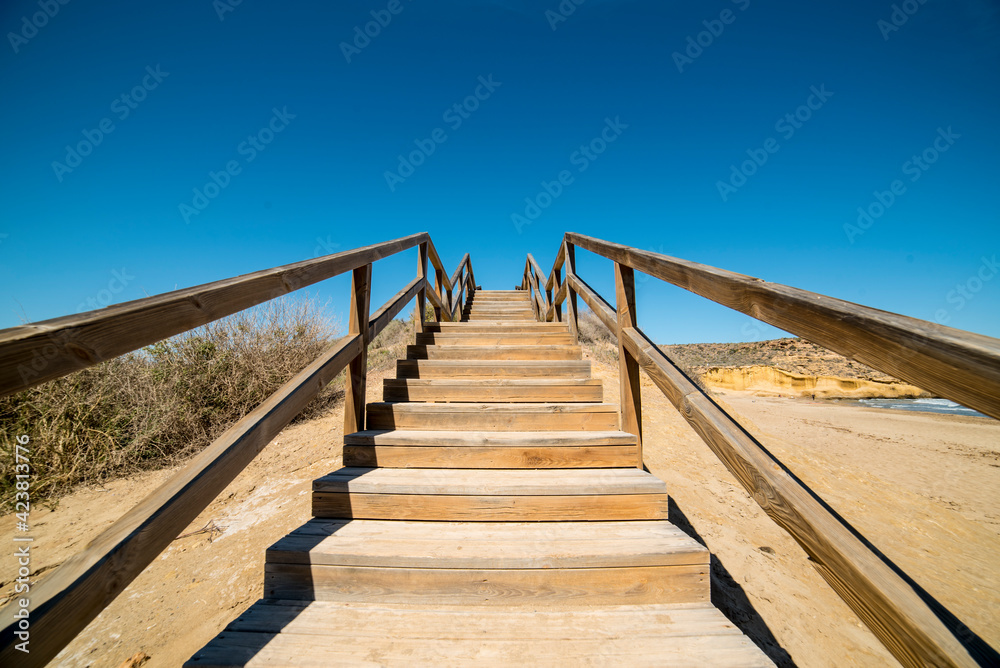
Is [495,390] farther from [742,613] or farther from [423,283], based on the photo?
[742,613]

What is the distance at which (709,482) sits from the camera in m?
4.03

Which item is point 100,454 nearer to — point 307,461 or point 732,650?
point 307,461

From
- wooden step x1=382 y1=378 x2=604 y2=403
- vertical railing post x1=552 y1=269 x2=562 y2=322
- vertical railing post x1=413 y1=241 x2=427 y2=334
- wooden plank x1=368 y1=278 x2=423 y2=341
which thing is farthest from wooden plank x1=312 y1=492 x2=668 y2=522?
vertical railing post x1=552 y1=269 x2=562 y2=322

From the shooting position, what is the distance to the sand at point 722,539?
2.24 metres

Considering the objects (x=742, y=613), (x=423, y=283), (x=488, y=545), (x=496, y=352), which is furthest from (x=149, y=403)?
(x=742, y=613)

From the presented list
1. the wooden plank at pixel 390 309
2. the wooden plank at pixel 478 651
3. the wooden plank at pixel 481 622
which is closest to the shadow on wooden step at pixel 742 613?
the wooden plank at pixel 481 622

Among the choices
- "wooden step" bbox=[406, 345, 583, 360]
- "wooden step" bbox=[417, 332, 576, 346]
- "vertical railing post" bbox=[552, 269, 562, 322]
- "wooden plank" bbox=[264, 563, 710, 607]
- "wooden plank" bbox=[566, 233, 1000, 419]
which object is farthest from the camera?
"vertical railing post" bbox=[552, 269, 562, 322]

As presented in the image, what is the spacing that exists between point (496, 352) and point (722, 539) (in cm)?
244

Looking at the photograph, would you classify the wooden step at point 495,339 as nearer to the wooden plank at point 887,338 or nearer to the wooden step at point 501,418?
the wooden step at point 501,418

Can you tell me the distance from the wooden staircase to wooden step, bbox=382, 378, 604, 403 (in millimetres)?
468

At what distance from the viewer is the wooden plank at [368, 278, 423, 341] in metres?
2.59

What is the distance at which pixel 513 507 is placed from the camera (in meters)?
1.75

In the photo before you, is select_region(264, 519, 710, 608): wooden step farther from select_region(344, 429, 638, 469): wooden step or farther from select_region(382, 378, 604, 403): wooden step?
select_region(382, 378, 604, 403): wooden step

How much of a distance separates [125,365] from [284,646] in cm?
534
